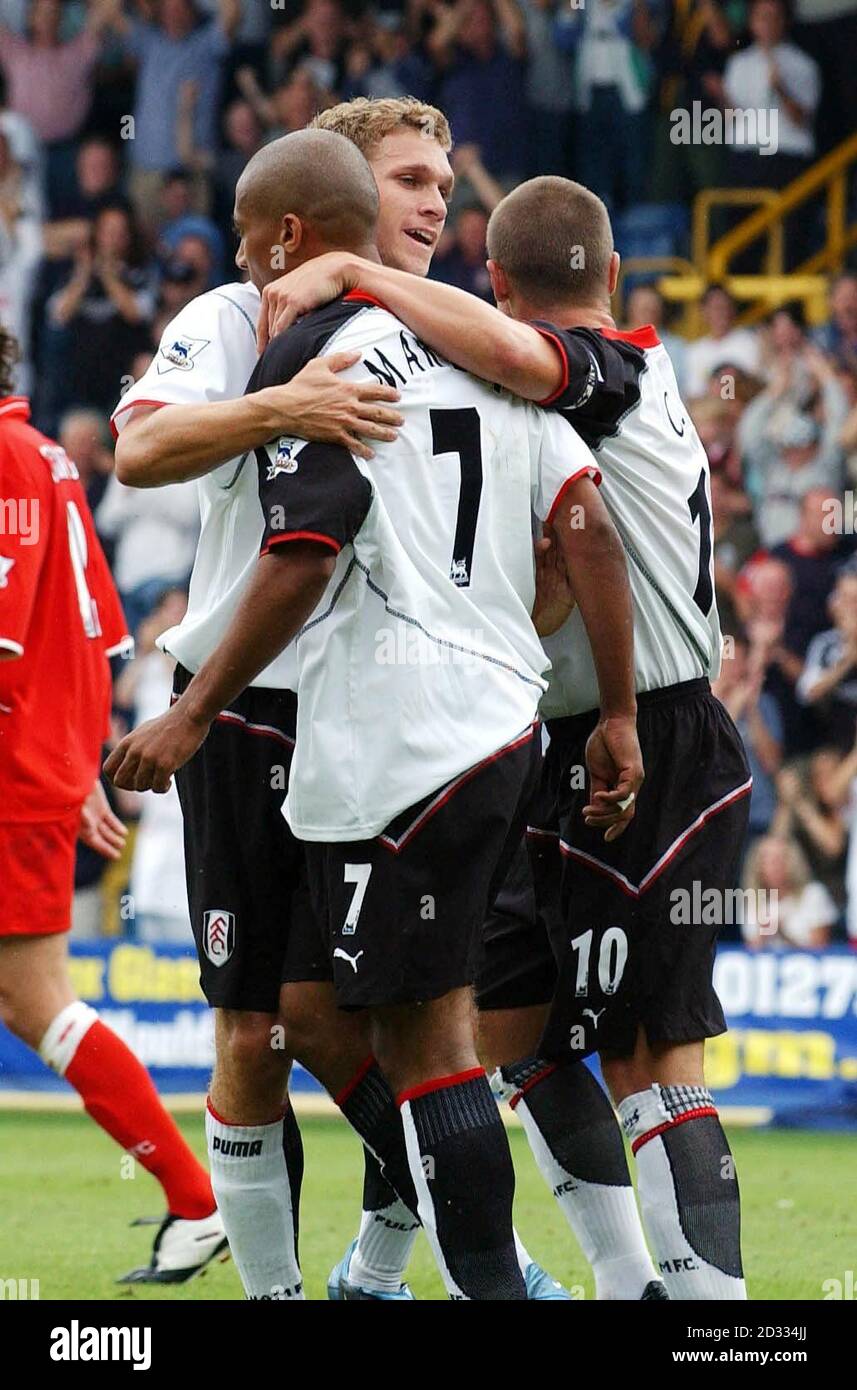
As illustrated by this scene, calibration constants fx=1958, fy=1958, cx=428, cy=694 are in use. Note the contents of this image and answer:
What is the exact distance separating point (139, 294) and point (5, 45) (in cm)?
192

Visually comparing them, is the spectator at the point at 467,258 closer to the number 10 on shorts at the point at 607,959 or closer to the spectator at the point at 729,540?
the spectator at the point at 729,540

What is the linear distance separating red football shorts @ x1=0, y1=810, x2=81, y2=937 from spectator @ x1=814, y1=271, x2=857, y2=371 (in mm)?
5990

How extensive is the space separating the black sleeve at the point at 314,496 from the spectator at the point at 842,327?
23.5ft

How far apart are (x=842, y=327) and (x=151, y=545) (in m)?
3.65

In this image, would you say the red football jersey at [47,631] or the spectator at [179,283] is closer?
the red football jersey at [47,631]

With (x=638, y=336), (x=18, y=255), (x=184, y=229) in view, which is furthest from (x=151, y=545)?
(x=638, y=336)

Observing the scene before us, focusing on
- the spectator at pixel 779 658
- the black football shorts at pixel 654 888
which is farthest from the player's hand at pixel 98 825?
the spectator at pixel 779 658

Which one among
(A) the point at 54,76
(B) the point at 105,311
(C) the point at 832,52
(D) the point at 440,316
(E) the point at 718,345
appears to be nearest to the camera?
(D) the point at 440,316

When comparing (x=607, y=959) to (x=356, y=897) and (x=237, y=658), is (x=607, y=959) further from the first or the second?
(x=237, y=658)

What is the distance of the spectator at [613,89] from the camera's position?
10.4 metres

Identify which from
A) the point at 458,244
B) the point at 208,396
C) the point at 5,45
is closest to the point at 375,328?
the point at 208,396

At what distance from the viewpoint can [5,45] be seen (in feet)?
36.6

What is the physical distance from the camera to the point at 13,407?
4996 millimetres

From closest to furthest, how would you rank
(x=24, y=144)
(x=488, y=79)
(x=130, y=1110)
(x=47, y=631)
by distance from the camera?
(x=130, y=1110) < (x=47, y=631) < (x=488, y=79) < (x=24, y=144)
